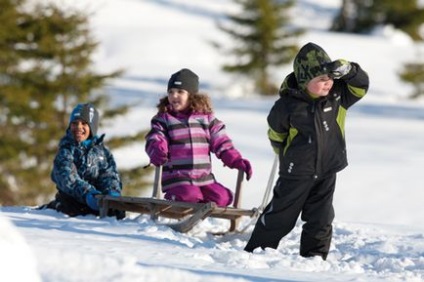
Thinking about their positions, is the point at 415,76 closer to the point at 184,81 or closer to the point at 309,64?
the point at 184,81

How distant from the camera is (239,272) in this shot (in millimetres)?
5629

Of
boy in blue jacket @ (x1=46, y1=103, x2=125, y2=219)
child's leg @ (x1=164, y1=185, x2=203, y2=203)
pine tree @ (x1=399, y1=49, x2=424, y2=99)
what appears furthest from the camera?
pine tree @ (x1=399, y1=49, x2=424, y2=99)

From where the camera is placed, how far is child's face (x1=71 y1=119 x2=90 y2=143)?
28.7 ft

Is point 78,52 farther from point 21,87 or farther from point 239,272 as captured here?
point 239,272

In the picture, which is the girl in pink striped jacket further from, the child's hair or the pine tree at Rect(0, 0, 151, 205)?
the pine tree at Rect(0, 0, 151, 205)

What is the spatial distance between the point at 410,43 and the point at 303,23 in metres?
7.38

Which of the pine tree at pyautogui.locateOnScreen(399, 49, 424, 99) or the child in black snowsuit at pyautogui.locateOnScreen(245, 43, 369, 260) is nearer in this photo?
the child in black snowsuit at pyautogui.locateOnScreen(245, 43, 369, 260)

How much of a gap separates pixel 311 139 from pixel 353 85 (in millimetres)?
522

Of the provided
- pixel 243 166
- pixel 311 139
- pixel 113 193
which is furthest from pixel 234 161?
pixel 311 139

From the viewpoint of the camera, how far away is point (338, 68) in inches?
265

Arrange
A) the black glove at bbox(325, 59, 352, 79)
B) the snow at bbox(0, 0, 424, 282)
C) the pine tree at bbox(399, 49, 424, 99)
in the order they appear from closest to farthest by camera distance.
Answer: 1. the snow at bbox(0, 0, 424, 282)
2. the black glove at bbox(325, 59, 352, 79)
3. the pine tree at bbox(399, 49, 424, 99)

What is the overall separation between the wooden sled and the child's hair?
57 cm

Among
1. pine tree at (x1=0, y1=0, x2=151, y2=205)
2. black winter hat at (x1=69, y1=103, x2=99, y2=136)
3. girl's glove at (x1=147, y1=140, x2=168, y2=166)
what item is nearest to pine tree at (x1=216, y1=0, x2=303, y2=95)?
pine tree at (x1=0, y1=0, x2=151, y2=205)

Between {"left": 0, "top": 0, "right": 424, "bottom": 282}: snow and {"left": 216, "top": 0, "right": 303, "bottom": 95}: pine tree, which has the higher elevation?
{"left": 216, "top": 0, "right": 303, "bottom": 95}: pine tree
